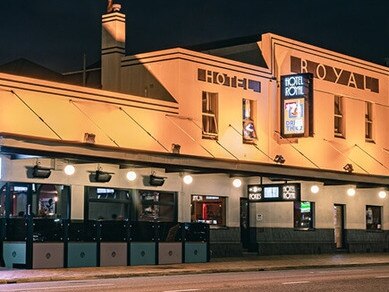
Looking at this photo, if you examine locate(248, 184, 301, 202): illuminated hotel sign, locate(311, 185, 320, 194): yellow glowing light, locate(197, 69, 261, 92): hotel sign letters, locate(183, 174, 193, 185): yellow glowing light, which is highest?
locate(197, 69, 261, 92): hotel sign letters

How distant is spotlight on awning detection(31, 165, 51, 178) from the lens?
28.7 m

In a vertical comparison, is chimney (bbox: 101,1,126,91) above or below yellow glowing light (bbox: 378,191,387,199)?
above

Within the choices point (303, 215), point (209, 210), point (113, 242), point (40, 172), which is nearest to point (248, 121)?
point (209, 210)

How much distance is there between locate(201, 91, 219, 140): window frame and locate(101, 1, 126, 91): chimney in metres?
3.98

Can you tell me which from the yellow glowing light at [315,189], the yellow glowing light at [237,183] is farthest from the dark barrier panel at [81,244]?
the yellow glowing light at [315,189]

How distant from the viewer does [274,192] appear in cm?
3469

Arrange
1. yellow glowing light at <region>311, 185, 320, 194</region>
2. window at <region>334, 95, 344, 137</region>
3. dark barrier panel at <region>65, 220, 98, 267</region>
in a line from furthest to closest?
window at <region>334, 95, 344, 137</region> < yellow glowing light at <region>311, 185, 320, 194</region> < dark barrier panel at <region>65, 220, 98, 267</region>

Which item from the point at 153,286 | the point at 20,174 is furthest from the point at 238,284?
the point at 20,174

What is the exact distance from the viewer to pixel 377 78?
141 feet

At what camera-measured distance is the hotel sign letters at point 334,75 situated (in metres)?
38.4

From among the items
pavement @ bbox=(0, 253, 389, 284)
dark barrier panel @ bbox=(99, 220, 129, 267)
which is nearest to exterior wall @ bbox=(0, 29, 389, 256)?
dark barrier panel @ bbox=(99, 220, 129, 267)

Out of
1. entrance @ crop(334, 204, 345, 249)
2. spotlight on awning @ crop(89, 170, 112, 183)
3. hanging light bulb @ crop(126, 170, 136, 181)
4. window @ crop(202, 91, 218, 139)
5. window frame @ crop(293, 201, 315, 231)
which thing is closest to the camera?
spotlight on awning @ crop(89, 170, 112, 183)

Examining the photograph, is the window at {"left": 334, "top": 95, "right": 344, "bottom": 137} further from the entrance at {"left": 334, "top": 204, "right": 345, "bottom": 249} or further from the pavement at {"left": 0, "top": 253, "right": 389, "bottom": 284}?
the pavement at {"left": 0, "top": 253, "right": 389, "bottom": 284}

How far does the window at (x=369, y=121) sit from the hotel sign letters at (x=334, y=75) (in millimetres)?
811
